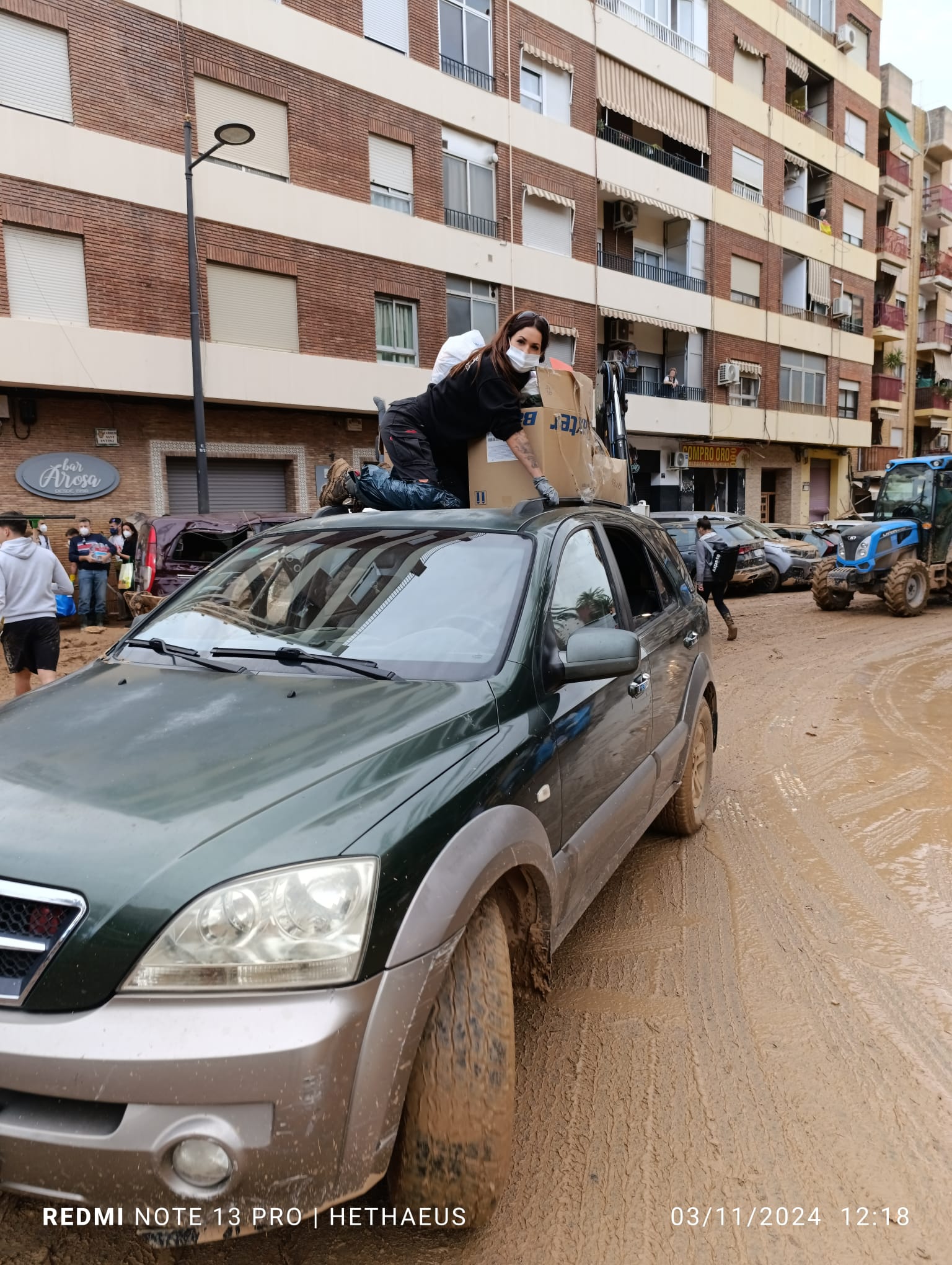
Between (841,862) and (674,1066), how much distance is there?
195cm

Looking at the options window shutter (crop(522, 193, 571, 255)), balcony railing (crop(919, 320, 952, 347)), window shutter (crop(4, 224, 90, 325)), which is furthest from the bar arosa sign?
balcony railing (crop(919, 320, 952, 347))

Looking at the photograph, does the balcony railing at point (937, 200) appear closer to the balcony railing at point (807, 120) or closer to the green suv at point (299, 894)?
the balcony railing at point (807, 120)

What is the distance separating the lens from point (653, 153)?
23672 mm

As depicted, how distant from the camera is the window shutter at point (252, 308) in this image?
15258 mm

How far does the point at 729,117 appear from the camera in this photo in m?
25.7

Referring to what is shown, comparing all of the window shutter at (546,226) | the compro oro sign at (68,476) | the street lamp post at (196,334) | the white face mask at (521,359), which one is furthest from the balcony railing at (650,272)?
the white face mask at (521,359)

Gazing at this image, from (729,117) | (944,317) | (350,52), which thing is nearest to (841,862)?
(350,52)

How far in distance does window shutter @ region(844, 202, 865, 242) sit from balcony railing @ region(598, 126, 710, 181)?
30.4 ft

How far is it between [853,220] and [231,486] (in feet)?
90.3

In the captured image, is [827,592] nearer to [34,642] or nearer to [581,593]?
[34,642]

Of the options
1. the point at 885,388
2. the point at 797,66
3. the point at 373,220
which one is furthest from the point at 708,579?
the point at 885,388

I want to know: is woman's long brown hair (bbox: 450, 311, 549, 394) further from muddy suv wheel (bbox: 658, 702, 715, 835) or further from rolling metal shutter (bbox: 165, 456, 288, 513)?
rolling metal shutter (bbox: 165, 456, 288, 513)

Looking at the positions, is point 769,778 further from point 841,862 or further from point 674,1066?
point 674,1066

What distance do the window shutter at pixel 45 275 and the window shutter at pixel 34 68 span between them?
187 cm
